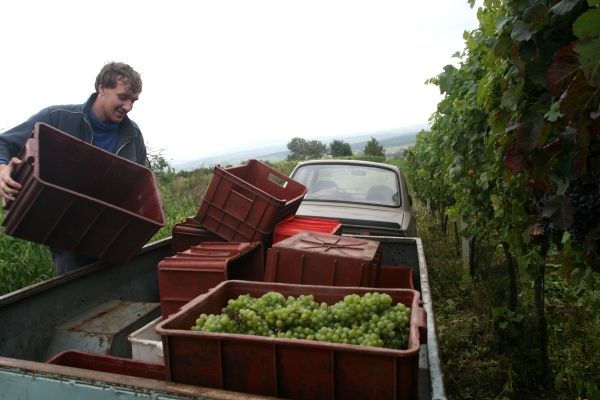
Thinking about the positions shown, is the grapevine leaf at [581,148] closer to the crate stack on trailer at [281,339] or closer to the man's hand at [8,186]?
the crate stack on trailer at [281,339]

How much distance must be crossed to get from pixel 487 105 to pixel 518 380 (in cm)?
230

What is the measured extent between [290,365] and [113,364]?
75 centimetres

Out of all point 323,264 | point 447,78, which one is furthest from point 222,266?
point 447,78

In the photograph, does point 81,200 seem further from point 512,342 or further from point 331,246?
point 512,342

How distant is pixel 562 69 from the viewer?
142 centimetres

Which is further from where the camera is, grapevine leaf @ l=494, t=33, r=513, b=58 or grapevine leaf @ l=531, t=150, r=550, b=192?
grapevine leaf @ l=494, t=33, r=513, b=58

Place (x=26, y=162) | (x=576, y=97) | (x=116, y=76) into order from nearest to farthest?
(x=576, y=97) < (x=26, y=162) < (x=116, y=76)

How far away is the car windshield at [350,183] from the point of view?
5.76 m

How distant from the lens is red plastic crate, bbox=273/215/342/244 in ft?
11.9

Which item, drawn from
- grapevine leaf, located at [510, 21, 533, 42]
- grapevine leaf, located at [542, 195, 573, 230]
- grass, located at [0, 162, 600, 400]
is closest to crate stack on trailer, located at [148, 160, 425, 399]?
grapevine leaf, located at [542, 195, 573, 230]

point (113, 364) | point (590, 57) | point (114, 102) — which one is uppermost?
point (114, 102)

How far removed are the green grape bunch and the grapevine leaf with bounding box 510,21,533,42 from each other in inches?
41.8

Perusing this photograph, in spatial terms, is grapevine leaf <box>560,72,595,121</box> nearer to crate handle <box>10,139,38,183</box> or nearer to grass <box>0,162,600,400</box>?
grass <box>0,162,600,400</box>

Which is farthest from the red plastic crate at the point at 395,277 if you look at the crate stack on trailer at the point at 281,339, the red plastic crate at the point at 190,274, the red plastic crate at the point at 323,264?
the red plastic crate at the point at 190,274
